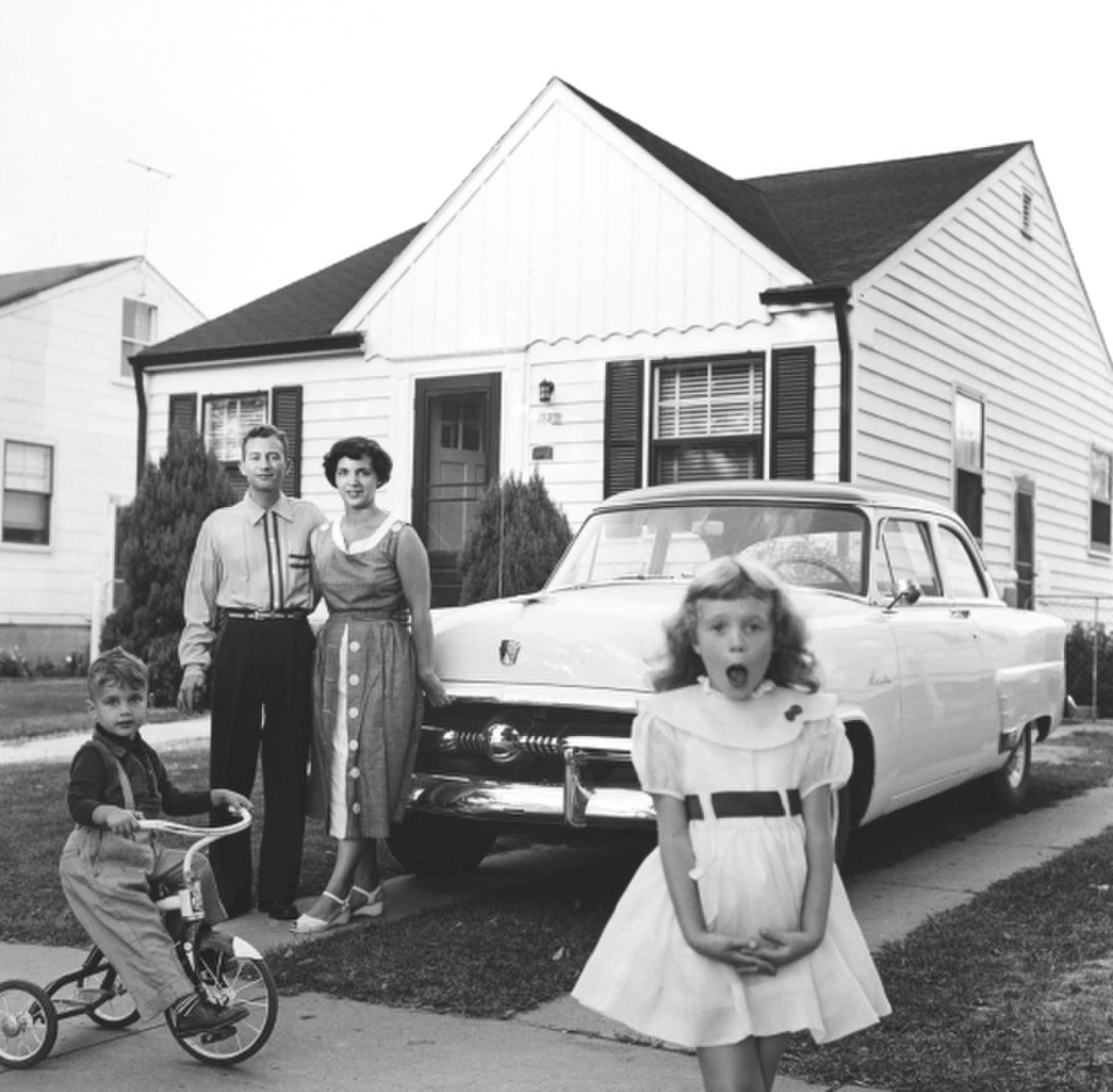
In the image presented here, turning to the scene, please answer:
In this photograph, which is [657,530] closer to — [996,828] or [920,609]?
[920,609]

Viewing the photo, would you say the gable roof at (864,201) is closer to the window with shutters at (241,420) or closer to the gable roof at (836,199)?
the gable roof at (836,199)

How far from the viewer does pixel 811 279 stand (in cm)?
1332

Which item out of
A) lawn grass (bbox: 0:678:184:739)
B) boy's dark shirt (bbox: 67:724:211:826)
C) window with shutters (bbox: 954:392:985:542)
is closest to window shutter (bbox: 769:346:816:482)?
window with shutters (bbox: 954:392:985:542)

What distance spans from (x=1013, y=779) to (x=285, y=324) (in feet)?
33.3

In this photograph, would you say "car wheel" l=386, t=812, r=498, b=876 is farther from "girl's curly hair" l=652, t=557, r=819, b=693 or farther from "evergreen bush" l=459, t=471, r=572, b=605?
"evergreen bush" l=459, t=471, r=572, b=605

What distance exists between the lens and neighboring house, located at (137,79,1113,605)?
1362 cm

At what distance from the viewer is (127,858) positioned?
428cm

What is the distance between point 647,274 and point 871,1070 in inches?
424

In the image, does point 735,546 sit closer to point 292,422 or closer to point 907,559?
point 907,559

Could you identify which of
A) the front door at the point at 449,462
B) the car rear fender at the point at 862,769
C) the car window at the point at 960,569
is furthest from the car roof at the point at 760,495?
the front door at the point at 449,462

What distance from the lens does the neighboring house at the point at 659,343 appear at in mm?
13617

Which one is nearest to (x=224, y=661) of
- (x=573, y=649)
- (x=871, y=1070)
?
(x=573, y=649)

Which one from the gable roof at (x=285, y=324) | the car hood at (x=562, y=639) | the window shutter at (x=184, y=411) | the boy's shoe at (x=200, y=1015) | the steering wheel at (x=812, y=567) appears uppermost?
the gable roof at (x=285, y=324)

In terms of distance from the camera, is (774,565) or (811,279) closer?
(774,565)
